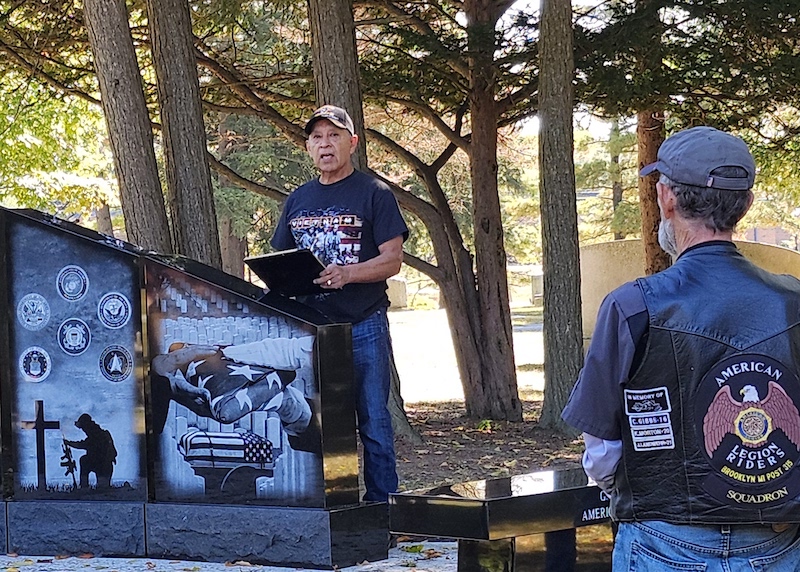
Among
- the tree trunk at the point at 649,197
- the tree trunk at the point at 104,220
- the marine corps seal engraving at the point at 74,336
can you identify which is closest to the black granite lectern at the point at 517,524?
the marine corps seal engraving at the point at 74,336

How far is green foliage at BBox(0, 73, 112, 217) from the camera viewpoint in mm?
18364

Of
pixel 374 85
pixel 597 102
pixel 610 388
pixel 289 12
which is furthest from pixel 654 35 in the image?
pixel 610 388

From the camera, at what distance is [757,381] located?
2.26m

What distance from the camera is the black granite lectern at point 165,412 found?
5.24 metres

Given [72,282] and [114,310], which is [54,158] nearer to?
[72,282]

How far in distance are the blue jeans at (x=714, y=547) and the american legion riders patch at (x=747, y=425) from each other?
0.08 meters

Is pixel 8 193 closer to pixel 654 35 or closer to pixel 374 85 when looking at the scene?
pixel 374 85

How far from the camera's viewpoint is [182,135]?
317 inches

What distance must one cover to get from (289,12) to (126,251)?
7.73 m

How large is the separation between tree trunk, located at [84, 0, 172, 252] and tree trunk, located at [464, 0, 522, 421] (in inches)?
207

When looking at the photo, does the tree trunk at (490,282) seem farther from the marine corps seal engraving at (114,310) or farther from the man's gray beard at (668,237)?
the man's gray beard at (668,237)

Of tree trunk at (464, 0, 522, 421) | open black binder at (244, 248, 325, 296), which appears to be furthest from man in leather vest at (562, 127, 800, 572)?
tree trunk at (464, 0, 522, 421)

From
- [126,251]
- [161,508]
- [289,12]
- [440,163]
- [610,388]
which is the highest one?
[289,12]

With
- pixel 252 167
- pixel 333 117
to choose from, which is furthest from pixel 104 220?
pixel 333 117
